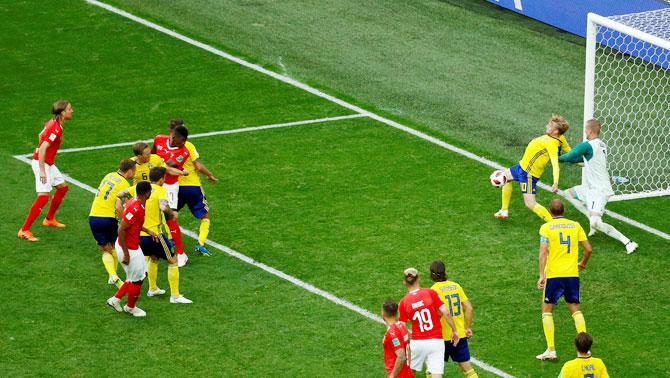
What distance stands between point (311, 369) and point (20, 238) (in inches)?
229

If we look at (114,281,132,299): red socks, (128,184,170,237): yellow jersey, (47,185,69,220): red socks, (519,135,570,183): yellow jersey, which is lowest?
(114,281,132,299): red socks

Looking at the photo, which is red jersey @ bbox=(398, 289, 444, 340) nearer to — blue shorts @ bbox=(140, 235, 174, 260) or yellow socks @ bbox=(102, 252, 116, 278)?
blue shorts @ bbox=(140, 235, 174, 260)

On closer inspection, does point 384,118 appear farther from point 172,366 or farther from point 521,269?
point 172,366

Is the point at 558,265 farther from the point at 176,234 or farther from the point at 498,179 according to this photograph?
the point at 176,234

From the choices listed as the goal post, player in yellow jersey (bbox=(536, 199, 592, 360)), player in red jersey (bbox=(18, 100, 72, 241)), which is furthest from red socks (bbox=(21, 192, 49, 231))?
the goal post

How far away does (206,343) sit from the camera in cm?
1575

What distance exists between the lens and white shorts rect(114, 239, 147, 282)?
15.9 metres

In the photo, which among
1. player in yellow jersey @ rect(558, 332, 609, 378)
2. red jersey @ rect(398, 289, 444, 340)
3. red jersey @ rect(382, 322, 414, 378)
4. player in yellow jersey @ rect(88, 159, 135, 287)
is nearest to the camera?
player in yellow jersey @ rect(558, 332, 609, 378)

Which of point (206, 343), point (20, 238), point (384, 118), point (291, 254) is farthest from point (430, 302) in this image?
point (384, 118)

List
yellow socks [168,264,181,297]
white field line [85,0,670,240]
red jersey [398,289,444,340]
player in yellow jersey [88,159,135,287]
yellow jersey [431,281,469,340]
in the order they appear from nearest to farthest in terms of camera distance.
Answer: red jersey [398,289,444,340]
yellow jersey [431,281,469,340]
yellow socks [168,264,181,297]
player in yellow jersey [88,159,135,287]
white field line [85,0,670,240]

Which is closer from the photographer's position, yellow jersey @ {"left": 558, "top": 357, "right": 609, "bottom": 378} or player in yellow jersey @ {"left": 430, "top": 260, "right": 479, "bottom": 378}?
yellow jersey @ {"left": 558, "top": 357, "right": 609, "bottom": 378}

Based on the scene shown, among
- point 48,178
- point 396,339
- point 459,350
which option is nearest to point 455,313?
point 459,350

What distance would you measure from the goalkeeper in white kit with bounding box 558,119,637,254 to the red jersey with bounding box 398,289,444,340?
17.2 ft

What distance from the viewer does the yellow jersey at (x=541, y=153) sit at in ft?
60.6
